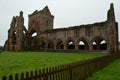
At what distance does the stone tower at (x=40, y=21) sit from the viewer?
49688 millimetres

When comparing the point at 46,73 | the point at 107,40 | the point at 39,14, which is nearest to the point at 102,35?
the point at 107,40

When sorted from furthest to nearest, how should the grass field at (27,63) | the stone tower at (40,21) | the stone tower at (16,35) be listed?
the stone tower at (40,21) < the stone tower at (16,35) < the grass field at (27,63)

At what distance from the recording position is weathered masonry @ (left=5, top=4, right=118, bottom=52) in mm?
33375

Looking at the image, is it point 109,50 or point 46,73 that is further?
point 109,50

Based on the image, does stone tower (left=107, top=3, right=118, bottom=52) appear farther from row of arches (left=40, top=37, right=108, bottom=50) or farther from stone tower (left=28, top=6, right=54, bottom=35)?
stone tower (left=28, top=6, right=54, bottom=35)

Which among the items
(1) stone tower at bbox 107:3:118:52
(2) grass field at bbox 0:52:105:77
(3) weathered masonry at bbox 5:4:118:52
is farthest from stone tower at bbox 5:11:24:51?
(2) grass field at bbox 0:52:105:77

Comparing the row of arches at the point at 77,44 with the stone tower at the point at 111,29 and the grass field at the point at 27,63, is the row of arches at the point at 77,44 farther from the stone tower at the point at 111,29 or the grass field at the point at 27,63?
the grass field at the point at 27,63

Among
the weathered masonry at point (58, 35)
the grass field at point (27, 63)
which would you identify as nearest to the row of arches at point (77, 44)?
the weathered masonry at point (58, 35)

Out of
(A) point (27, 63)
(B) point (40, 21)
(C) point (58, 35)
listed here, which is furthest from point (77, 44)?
(A) point (27, 63)

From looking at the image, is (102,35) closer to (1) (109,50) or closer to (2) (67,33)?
(1) (109,50)

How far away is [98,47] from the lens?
3831 cm

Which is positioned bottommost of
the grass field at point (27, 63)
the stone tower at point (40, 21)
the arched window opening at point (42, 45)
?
the grass field at point (27, 63)

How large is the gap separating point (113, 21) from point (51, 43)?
621 inches

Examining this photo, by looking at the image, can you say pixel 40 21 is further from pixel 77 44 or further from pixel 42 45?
pixel 77 44
